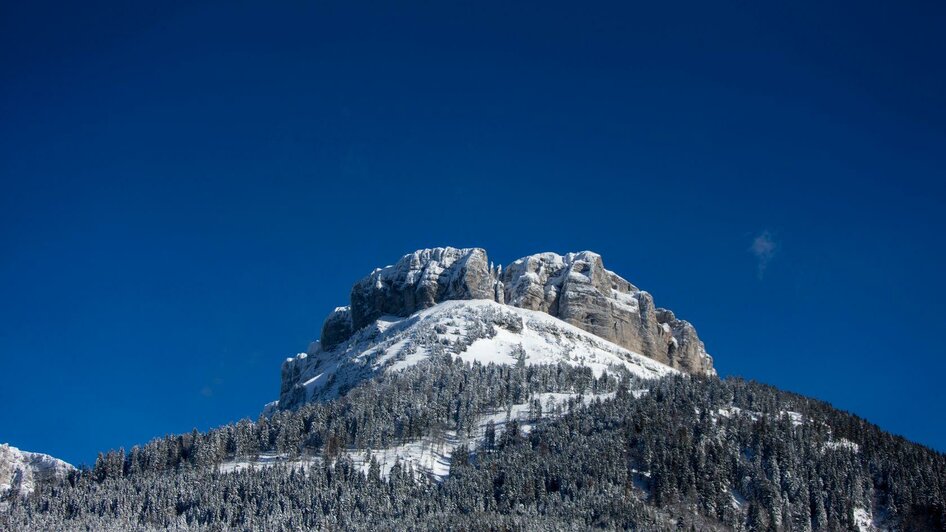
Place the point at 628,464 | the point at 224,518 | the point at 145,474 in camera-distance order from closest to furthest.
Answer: the point at 224,518
the point at 628,464
the point at 145,474

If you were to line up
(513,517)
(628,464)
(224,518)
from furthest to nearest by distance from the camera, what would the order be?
(628,464)
(224,518)
(513,517)

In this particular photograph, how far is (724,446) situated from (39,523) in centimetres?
12331

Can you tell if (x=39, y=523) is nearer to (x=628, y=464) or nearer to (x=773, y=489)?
(x=628, y=464)

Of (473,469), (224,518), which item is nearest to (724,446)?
(473,469)

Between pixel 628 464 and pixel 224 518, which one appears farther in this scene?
pixel 628 464

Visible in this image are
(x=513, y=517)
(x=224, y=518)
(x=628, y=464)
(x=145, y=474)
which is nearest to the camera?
(x=513, y=517)

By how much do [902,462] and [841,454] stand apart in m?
11.6

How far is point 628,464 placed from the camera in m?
180

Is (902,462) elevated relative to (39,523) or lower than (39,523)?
elevated

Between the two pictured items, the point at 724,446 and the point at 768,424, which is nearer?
the point at 724,446

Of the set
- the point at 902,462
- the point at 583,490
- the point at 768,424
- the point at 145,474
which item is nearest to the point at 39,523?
the point at 145,474

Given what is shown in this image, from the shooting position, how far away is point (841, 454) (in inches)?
7402

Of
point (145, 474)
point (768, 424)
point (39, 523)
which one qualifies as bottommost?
point (39, 523)

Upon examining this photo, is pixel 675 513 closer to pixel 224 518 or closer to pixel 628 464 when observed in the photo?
pixel 628 464
